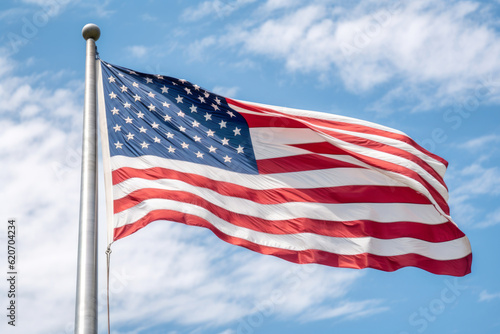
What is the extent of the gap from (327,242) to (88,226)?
530 centimetres

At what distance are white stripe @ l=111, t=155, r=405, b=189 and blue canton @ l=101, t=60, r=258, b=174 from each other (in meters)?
0.15

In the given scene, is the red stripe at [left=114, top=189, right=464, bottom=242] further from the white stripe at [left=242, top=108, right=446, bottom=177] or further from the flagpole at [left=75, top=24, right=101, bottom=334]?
the white stripe at [left=242, top=108, right=446, bottom=177]

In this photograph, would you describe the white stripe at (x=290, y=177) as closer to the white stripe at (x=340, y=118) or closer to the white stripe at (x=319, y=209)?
the white stripe at (x=319, y=209)

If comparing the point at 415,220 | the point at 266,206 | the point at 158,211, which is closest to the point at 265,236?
the point at 266,206

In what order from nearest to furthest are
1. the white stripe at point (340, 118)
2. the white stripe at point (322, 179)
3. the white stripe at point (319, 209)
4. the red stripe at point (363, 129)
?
1. the white stripe at point (319, 209)
2. the white stripe at point (322, 179)
3. the white stripe at point (340, 118)
4. the red stripe at point (363, 129)

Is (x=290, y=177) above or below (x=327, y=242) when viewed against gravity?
above

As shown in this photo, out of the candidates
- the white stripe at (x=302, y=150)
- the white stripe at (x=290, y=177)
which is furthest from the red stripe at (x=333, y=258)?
the white stripe at (x=302, y=150)

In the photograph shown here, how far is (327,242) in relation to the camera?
12977mm

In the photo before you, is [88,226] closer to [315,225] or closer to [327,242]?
[315,225]

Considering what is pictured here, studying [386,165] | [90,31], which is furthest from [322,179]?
[90,31]

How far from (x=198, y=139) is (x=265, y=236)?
2.26 meters

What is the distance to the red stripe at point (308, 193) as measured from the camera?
1201 cm

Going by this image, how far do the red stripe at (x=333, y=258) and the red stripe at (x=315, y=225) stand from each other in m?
0.34

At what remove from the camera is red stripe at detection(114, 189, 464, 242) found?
11266 mm
